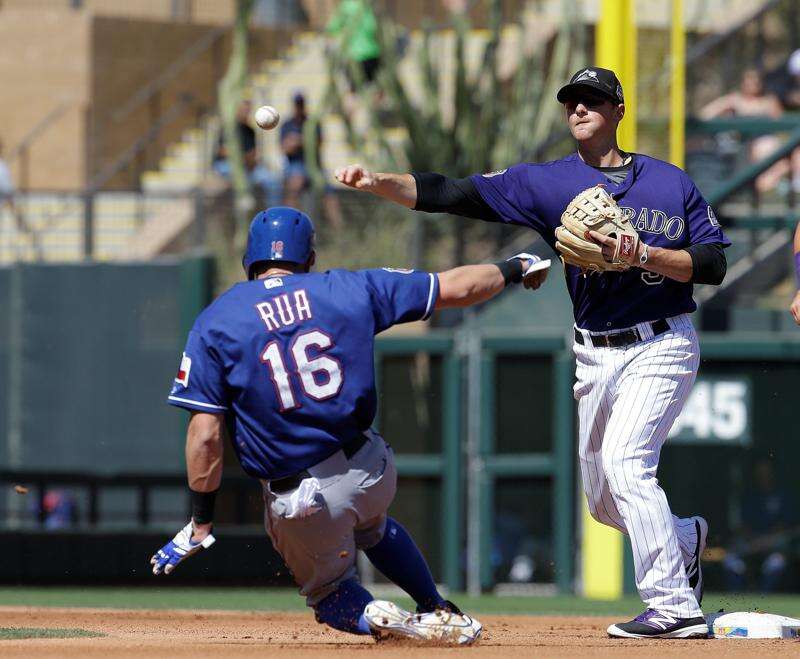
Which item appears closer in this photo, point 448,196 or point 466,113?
point 448,196

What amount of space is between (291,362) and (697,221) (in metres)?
1.61

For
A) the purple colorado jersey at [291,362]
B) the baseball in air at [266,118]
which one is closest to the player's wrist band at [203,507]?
the purple colorado jersey at [291,362]

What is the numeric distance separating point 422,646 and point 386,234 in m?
6.37

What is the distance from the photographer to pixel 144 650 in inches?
219

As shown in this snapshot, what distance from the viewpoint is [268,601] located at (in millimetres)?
9836

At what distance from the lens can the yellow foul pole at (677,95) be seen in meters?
11.6

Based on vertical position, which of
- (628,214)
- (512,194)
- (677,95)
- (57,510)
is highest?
(677,95)

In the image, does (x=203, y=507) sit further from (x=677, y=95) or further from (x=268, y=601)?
(x=677, y=95)

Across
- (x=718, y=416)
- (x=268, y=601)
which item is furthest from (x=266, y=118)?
(x=718, y=416)

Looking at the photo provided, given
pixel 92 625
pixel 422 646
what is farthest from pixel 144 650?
pixel 92 625

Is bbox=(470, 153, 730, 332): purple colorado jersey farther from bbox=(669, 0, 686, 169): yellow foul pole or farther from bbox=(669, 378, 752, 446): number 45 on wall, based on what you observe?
bbox=(669, 0, 686, 169): yellow foul pole

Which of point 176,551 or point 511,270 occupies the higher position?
point 511,270

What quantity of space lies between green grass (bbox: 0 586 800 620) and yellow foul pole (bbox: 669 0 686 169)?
9.83ft

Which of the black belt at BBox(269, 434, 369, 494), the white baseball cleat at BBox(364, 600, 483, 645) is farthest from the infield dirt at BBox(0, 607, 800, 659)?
the black belt at BBox(269, 434, 369, 494)
